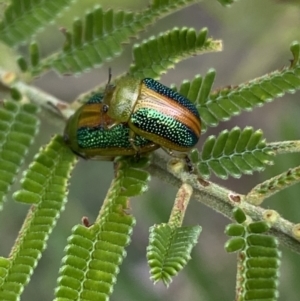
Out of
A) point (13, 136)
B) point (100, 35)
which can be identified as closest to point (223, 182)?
point (100, 35)

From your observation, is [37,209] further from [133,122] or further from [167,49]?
[167,49]

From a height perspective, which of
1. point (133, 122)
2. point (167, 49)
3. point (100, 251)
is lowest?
point (100, 251)

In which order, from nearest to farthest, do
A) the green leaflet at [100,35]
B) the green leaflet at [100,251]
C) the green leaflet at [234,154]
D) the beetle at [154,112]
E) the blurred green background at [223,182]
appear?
1. the green leaflet at [100,251]
2. the green leaflet at [234,154]
3. the beetle at [154,112]
4. the green leaflet at [100,35]
5. the blurred green background at [223,182]

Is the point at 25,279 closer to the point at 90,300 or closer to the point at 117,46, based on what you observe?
the point at 90,300

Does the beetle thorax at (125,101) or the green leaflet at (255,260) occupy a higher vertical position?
the beetle thorax at (125,101)

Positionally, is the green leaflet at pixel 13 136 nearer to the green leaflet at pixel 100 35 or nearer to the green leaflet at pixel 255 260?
the green leaflet at pixel 100 35

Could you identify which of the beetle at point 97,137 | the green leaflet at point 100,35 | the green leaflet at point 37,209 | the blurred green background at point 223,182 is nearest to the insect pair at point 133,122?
the beetle at point 97,137

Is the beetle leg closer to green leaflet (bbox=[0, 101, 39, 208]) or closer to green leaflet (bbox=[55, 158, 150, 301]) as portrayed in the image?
green leaflet (bbox=[55, 158, 150, 301])
